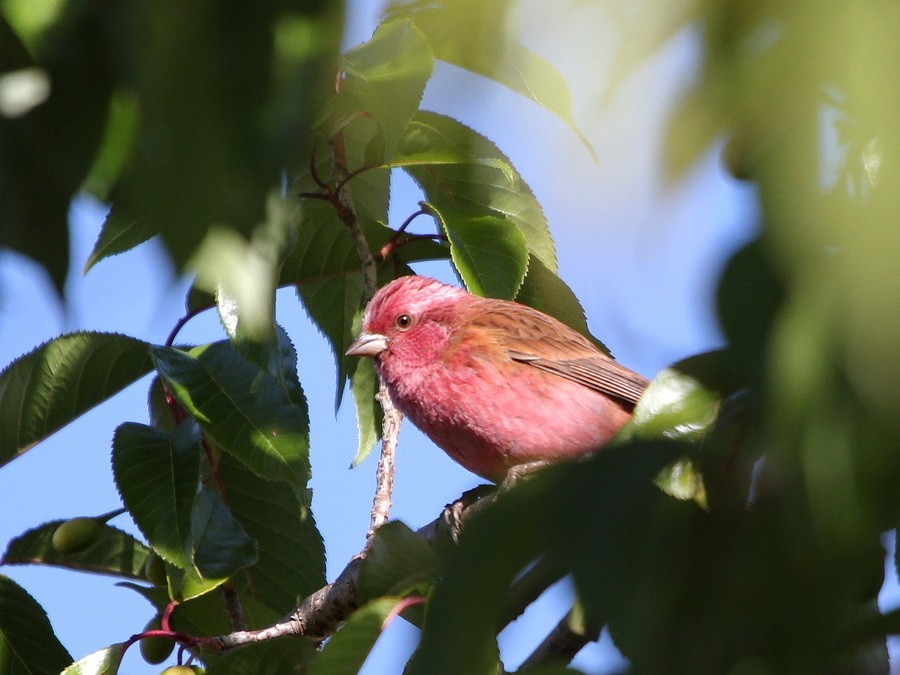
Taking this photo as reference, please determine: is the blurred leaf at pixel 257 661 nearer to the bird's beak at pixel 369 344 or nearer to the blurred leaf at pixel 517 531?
the bird's beak at pixel 369 344

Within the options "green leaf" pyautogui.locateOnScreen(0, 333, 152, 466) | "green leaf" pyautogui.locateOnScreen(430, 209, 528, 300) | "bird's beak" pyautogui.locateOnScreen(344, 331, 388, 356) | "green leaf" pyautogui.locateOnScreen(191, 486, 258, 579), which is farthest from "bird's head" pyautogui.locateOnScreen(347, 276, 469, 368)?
"green leaf" pyautogui.locateOnScreen(191, 486, 258, 579)

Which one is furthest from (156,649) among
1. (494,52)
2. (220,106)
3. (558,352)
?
(494,52)

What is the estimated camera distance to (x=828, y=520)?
991 mm

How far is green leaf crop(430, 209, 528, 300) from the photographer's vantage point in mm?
4215

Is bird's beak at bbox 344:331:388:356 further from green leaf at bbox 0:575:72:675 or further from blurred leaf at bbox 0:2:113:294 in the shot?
blurred leaf at bbox 0:2:113:294

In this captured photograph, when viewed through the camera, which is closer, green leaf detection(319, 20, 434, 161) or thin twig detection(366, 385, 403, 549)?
green leaf detection(319, 20, 434, 161)

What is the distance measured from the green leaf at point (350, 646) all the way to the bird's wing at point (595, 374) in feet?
11.5

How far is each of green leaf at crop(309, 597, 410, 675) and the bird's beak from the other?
9.88ft

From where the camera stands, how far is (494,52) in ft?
3.42

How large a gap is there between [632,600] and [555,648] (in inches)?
81.7

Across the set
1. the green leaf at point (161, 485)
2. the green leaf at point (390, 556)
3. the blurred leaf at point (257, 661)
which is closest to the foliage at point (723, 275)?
the green leaf at point (390, 556)

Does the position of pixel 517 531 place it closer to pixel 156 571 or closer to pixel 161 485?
pixel 161 485

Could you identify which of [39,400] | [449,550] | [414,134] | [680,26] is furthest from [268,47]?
[39,400]

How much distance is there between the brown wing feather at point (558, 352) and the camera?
19.7ft
